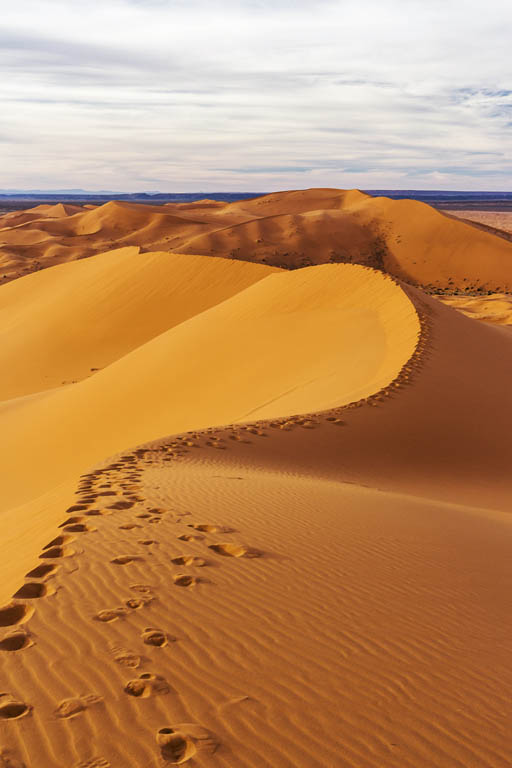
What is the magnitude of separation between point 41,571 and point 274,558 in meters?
1.55

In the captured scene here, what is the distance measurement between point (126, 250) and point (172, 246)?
50.1 feet

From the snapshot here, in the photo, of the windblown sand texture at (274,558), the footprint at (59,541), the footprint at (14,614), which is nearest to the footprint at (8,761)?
the windblown sand texture at (274,558)

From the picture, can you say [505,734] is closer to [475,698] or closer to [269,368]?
[475,698]

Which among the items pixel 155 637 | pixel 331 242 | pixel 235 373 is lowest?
pixel 235 373

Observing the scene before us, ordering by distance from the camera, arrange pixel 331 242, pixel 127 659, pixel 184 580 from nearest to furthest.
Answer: pixel 127 659
pixel 184 580
pixel 331 242

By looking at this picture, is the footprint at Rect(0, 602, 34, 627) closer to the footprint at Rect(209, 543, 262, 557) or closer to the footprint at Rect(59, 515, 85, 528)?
the footprint at Rect(209, 543, 262, 557)

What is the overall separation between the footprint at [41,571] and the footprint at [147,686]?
4.52 feet

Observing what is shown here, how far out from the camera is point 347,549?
→ 5223mm

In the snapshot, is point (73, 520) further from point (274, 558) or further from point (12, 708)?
point (12, 708)

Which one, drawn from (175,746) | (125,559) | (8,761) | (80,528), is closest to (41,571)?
(125,559)

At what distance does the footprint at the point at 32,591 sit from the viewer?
3912 millimetres

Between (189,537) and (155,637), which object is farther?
(189,537)

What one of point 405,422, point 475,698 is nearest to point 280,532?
point 475,698

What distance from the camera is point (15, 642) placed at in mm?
3363
